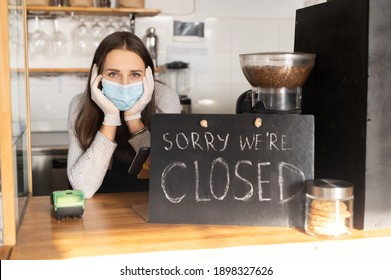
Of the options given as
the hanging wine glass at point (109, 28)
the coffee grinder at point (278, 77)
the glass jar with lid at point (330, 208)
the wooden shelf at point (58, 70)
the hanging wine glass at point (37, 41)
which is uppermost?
the hanging wine glass at point (109, 28)

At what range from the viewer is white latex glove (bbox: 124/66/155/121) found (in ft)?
6.22

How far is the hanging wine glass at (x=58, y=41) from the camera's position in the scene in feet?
11.6

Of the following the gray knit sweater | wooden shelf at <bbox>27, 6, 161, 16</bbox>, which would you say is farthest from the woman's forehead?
wooden shelf at <bbox>27, 6, 161, 16</bbox>

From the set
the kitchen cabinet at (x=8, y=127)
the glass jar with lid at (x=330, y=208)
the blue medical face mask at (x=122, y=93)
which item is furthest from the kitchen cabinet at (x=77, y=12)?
the glass jar with lid at (x=330, y=208)

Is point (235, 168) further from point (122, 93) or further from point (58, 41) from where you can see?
point (58, 41)

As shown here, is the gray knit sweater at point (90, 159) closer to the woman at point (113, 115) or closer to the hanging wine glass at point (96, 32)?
the woman at point (113, 115)

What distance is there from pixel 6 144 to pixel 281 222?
597 mm

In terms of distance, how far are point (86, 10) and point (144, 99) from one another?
1663 millimetres

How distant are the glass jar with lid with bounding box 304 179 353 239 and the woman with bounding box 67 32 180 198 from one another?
2.62 ft

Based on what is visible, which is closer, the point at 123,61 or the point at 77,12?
the point at 123,61

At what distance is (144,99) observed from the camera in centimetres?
191

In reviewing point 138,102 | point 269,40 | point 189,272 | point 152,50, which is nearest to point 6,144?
point 189,272

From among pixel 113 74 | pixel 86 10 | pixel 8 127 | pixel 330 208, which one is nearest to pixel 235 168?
pixel 330 208

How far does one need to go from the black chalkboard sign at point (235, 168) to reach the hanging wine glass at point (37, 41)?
8.27ft
